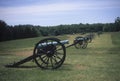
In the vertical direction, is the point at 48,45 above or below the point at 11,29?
below

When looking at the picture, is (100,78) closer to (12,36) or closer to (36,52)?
(36,52)

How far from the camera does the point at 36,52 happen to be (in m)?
13.0

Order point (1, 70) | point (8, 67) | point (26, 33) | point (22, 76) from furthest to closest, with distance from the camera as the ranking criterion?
point (26, 33), point (8, 67), point (1, 70), point (22, 76)

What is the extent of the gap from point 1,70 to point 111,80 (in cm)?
531

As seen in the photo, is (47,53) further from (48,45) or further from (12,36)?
(12,36)

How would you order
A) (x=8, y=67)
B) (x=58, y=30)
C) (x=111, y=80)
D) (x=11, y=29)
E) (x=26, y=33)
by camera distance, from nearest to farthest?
(x=111, y=80), (x=8, y=67), (x=11, y=29), (x=26, y=33), (x=58, y=30)

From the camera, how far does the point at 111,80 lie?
9.72 m

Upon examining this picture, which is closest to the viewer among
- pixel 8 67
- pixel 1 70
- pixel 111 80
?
pixel 111 80

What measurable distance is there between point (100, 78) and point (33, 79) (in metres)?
2.74

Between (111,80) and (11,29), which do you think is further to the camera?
(11,29)

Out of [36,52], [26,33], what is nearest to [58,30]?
[26,33]

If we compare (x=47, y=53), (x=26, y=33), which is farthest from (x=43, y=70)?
(x=26, y=33)

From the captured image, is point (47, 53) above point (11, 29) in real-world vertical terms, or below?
below

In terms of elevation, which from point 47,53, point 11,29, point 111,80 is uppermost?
point 11,29
